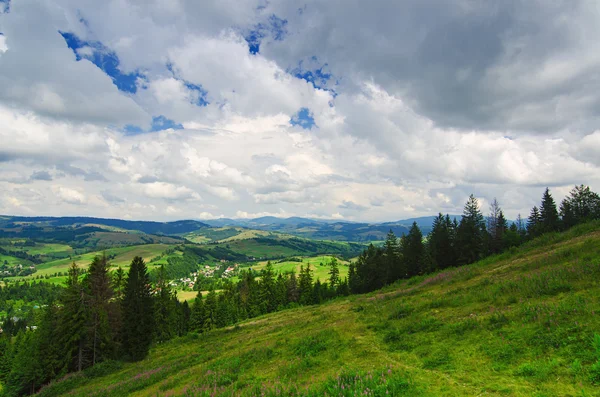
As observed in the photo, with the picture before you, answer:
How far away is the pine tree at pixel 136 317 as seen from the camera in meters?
40.8

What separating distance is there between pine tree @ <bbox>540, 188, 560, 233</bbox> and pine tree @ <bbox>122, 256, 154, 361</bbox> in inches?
3731

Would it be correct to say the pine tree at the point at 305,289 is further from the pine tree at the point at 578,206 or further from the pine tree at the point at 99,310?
the pine tree at the point at 578,206

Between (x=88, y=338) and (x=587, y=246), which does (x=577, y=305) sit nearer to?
(x=587, y=246)

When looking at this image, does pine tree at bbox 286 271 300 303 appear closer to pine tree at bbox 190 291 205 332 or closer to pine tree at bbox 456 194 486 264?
pine tree at bbox 190 291 205 332

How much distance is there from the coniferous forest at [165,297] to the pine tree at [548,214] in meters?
0.26

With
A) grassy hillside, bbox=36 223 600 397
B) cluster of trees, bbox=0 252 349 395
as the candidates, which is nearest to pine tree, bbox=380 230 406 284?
grassy hillside, bbox=36 223 600 397

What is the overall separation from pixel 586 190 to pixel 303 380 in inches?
4268

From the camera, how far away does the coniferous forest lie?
41.2m

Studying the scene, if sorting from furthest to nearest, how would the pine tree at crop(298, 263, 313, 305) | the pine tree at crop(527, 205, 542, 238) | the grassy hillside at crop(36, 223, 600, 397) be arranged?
the pine tree at crop(298, 263, 313, 305)
the pine tree at crop(527, 205, 542, 238)
the grassy hillside at crop(36, 223, 600, 397)

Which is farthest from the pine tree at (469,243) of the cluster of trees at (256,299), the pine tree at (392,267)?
the cluster of trees at (256,299)

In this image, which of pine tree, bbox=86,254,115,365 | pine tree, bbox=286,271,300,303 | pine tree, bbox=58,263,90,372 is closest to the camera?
pine tree, bbox=58,263,90,372

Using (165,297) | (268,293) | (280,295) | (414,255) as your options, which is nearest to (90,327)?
(165,297)

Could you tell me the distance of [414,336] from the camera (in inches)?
586

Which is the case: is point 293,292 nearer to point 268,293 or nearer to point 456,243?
point 268,293
